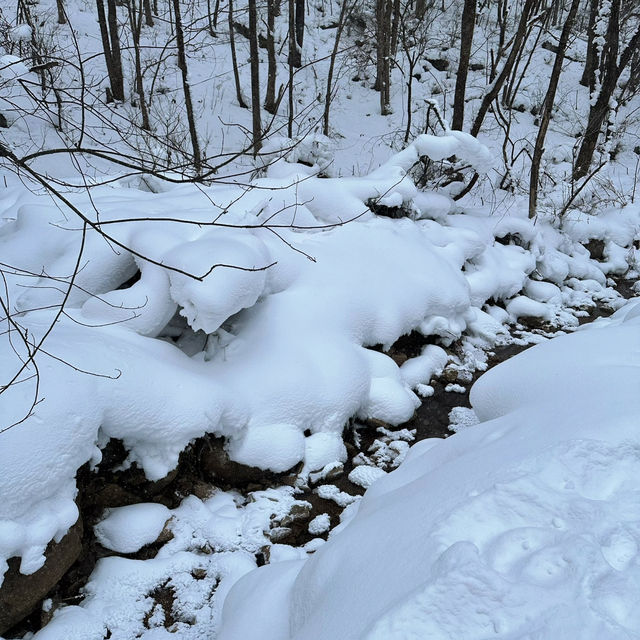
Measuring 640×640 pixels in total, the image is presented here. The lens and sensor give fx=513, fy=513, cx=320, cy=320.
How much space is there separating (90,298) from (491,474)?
2.97m

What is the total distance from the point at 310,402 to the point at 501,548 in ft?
7.13

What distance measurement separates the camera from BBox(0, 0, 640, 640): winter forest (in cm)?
144

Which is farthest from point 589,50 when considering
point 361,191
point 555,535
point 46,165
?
point 555,535

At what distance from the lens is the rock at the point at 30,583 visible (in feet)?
7.27

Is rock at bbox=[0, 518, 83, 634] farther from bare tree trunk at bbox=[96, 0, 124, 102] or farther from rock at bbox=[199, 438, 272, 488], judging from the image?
bare tree trunk at bbox=[96, 0, 124, 102]

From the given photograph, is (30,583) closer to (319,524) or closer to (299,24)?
(319,524)

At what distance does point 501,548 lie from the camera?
1390 millimetres

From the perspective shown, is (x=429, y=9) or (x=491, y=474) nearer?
(x=491, y=474)

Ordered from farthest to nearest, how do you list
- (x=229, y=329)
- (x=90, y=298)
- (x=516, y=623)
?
(x=229, y=329) → (x=90, y=298) → (x=516, y=623)

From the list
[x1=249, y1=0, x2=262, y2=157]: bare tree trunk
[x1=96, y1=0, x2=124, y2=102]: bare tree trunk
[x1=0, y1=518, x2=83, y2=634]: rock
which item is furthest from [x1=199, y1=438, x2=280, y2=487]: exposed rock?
[x1=96, y1=0, x2=124, y2=102]: bare tree trunk

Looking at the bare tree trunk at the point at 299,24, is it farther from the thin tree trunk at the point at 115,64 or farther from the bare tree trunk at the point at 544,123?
the bare tree trunk at the point at 544,123

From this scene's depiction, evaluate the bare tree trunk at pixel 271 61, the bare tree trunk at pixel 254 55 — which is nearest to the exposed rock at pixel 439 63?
the bare tree trunk at pixel 271 61

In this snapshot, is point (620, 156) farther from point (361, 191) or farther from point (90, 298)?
point (90, 298)

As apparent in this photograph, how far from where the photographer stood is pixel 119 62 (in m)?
9.43
